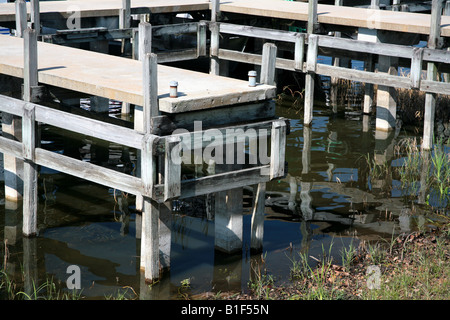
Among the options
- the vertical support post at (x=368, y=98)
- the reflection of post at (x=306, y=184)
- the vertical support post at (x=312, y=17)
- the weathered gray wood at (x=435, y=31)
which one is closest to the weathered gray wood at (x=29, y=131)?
the reflection of post at (x=306, y=184)

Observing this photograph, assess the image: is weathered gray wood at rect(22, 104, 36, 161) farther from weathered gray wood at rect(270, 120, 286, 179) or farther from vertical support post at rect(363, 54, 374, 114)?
vertical support post at rect(363, 54, 374, 114)

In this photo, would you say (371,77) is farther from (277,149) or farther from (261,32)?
(277,149)

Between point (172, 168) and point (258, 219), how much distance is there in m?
1.76

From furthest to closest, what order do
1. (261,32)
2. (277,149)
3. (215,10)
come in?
(215,10)
(261,32)
(277,149)

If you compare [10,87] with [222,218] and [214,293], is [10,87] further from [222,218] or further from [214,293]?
[214,293]

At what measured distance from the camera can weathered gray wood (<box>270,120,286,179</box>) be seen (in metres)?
9.35

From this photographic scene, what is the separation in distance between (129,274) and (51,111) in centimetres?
211

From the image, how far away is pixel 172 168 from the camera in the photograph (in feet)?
28.2

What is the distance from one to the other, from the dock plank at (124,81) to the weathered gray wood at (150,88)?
0.32ft

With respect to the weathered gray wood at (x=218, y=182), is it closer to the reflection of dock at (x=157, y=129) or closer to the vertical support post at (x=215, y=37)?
the reflection of dock at (x=157, y=129)

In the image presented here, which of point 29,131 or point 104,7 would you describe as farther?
point 104,7

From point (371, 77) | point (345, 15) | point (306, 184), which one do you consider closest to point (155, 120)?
point (306, 184)

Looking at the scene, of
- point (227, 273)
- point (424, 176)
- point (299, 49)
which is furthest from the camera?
point (299, 49)

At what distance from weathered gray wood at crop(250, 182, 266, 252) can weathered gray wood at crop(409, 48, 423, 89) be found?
4.93 metres
